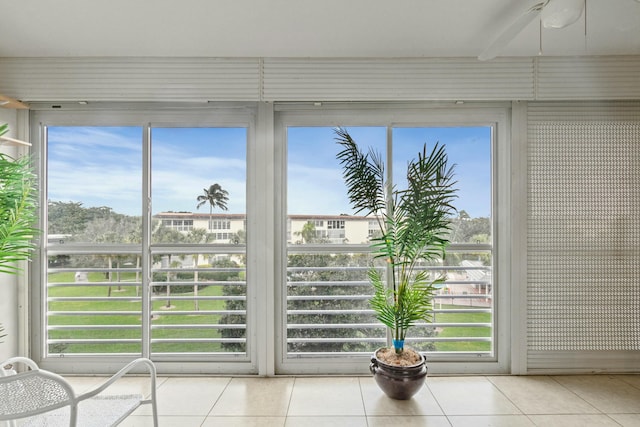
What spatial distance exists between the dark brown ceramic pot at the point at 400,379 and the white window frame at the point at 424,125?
0.48 meters

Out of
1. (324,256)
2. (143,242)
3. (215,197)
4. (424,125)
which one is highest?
(424,125)

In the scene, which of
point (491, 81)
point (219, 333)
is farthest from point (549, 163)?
point (219, 333)

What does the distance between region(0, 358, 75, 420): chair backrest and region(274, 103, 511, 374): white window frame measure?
179cm

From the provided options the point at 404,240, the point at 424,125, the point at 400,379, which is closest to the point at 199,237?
the point at 404,240

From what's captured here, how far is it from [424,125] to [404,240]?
1077 mm

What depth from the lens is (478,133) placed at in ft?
10.4

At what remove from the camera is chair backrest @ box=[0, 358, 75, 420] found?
138 centimetres

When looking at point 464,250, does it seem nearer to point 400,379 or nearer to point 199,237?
point 400,379

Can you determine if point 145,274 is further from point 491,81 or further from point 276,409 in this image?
point 491,81

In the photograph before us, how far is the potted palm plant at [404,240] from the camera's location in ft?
8.54

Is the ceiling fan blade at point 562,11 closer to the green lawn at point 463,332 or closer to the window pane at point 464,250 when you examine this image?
the window pane at point 464,250

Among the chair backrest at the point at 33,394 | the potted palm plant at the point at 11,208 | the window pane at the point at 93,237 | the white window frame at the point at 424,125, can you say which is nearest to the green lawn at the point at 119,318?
the window pane at the point at 93,237

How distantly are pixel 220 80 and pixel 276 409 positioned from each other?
8.12 feet

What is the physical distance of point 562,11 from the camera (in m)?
1.82
